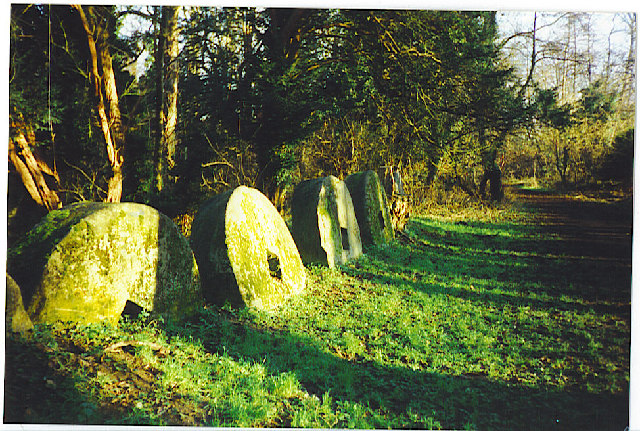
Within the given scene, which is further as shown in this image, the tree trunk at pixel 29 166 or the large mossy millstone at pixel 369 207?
the large mossy millstone at pixel 369 207

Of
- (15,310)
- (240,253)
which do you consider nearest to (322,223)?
(240,253)

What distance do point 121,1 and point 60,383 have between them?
12.1 ft

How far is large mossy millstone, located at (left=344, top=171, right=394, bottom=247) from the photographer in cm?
820

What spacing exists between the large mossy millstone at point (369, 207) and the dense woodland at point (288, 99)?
1069 millimetres

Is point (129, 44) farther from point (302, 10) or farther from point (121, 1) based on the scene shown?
point (302, 10)

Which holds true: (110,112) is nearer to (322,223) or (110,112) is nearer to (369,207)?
(322,223)

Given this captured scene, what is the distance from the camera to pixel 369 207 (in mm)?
8359

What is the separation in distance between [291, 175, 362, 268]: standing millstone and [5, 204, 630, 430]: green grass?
3.84 ft

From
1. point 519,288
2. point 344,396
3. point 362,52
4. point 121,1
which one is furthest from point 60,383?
point 362,52

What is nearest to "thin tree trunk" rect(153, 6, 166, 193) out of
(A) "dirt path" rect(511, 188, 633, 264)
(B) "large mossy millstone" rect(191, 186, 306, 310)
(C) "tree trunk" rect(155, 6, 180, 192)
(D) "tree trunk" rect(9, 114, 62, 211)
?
(C) "tree trunk" rect(155, 6, 180, 192)

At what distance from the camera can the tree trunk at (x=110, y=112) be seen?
5.86 m

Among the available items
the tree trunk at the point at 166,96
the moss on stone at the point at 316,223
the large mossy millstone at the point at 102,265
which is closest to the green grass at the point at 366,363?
the large mossy millstone at the point at 102,265

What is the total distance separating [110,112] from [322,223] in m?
3.30

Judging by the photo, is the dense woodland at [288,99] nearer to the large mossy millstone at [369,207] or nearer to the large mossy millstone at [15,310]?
the large mossy millstone at [15,310]
